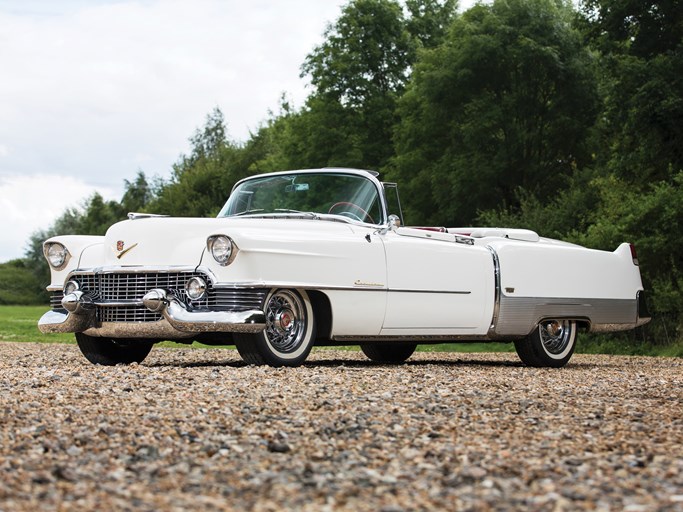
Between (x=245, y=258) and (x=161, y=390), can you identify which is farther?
(x=245, y=258)

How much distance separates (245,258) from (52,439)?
11.8 ft

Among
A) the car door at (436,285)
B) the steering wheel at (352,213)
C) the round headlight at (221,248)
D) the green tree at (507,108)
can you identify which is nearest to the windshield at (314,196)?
the steering wheel at (352,213)

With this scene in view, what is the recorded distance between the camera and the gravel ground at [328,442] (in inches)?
164

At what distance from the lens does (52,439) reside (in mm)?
5379

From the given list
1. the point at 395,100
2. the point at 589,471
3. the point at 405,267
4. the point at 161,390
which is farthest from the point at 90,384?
the point at 395,100

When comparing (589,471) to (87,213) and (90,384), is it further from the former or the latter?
(87,213)

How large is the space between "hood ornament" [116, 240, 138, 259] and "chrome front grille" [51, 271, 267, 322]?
0.56 feet

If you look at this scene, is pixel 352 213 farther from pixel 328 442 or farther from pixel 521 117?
pixel 521 117

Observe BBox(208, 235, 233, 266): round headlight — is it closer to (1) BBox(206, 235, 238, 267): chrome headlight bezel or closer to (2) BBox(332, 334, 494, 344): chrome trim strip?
(1) BBox(206, 235, 238, 267): chrome headlight bezel

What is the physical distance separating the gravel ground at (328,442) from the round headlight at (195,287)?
71 cm

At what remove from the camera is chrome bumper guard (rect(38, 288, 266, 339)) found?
28.5 feet

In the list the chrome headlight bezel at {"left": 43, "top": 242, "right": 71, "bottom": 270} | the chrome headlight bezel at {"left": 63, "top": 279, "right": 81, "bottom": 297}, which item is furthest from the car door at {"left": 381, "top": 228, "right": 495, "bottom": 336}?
the chrome headlight bezel at {"left": 43, "top": 242, "right": 71, "bottom": 270}

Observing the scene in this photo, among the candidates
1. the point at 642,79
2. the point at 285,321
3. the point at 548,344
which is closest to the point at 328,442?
the point at 285,321

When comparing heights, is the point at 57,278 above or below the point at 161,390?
above
